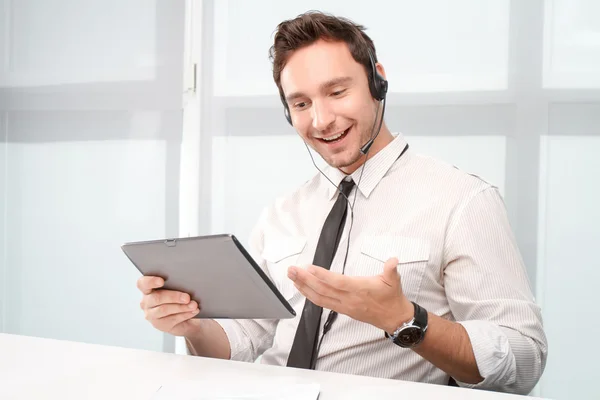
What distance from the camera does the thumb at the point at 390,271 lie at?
1.01 m

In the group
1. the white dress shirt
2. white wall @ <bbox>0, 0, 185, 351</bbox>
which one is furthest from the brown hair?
white wall @ <bbox>0, 0, 185, 351</bbox>

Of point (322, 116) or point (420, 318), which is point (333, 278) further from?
point (322, 116)

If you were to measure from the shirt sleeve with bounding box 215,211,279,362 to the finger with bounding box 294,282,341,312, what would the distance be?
0.51m

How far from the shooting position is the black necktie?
4.48 feet

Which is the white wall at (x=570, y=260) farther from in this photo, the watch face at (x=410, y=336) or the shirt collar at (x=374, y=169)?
the watch face at (x=410, y=336)

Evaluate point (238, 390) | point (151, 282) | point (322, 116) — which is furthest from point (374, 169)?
point (238, 390)

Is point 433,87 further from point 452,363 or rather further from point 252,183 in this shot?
point 452,363

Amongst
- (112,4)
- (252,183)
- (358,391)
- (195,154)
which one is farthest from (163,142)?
(358,391)

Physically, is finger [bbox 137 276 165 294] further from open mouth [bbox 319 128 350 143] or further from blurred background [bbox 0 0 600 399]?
blurred background [bbox 0 0 600 399]

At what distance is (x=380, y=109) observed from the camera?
1563 mm

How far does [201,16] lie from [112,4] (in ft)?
1.53

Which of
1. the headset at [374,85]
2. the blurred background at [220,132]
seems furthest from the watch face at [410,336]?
the blurred background at [220,132]

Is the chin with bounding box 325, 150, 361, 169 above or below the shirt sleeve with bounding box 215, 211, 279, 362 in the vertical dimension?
above

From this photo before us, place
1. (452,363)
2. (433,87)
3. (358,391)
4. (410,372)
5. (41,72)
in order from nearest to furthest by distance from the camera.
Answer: (358,391)
(452,363)
(410,372)
(433,87)
(41,72)
